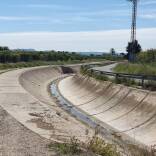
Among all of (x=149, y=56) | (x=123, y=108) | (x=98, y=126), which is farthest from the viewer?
(x=149, y=56)

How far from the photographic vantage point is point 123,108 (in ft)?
96.2

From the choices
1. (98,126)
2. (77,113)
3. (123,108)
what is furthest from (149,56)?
(98,126)

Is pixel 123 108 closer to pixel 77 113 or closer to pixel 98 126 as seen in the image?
pixel 77 113

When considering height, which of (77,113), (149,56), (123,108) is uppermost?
(149,56)

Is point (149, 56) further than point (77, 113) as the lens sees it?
Yes

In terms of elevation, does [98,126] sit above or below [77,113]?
above

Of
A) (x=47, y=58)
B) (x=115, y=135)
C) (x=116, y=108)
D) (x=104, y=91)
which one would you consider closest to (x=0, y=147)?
(x=115, y=135)

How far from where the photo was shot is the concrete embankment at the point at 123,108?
22897 mm

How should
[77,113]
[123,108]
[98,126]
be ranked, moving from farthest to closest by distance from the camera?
[77,113]
[123,108]
[98,126]

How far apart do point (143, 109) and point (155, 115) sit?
2.62 m

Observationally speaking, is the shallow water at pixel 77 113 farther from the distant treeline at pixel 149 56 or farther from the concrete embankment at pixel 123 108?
the distant treeline at pixel 149 56

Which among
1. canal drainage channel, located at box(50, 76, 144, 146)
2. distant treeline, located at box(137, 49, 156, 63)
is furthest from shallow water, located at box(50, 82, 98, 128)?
distant treeline, located at box(137, 49, 156, 63)

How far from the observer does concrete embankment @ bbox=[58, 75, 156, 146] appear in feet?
75.1

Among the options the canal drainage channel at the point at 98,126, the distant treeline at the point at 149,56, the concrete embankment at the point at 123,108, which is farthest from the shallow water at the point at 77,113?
the distant treeline at the point at 149,56
